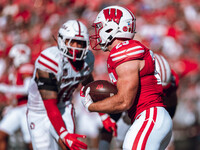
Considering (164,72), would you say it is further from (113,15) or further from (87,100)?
(87,100)

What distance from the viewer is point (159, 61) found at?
14.6ft

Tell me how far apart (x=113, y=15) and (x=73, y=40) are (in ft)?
3.22

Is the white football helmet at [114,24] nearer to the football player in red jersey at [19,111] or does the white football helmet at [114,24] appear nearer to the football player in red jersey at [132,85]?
the football player in red jersey at [132,85]

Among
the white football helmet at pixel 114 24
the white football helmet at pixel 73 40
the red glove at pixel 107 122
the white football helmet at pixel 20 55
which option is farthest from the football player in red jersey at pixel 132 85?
the white football helmet at pixel 20 55

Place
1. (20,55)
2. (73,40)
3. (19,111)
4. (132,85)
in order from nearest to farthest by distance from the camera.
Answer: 1. (132,85)
2. (73,40)
3. (19,111)
4. (20,55)

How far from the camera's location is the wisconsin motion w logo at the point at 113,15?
3.25 meters

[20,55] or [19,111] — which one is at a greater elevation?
[20,55]

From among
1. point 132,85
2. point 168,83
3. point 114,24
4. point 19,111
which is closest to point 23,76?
point 19,111

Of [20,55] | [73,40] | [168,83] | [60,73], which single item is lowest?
[168,83]

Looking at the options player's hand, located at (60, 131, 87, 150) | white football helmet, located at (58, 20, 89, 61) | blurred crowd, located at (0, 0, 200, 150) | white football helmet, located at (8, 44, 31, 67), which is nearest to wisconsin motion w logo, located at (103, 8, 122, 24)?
white football helmet, located at (58, 20, 89, 61)

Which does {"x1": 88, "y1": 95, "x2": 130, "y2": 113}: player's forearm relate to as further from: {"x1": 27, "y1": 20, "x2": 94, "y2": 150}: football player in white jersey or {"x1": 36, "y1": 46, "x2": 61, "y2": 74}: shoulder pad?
{"x1": 36, "y1": 46, "x2": 61, "y2": 74}: shoulder pad

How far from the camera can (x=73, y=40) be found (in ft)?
13.6

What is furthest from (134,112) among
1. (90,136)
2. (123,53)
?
(90,136)

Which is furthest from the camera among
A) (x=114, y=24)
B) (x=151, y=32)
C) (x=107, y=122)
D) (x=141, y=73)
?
(x=151, y=32)
